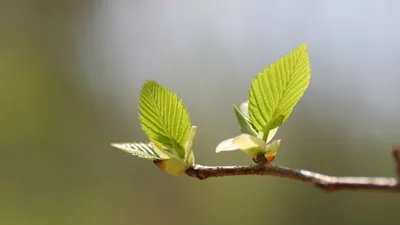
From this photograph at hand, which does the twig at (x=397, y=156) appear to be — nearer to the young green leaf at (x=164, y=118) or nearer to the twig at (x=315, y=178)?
the twig at (x=315, y=178)

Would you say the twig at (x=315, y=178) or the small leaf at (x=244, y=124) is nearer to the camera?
the twig at (x=315, y=178)

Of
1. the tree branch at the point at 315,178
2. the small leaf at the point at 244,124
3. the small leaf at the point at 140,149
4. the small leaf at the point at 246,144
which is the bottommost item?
the tree branch at the point at 315,178

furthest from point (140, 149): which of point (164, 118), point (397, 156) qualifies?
point (397, 156)

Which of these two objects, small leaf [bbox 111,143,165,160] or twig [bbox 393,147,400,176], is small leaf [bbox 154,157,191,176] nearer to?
small leaf [bbox 111,143,165,160]

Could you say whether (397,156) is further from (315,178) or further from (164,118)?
(164,118)

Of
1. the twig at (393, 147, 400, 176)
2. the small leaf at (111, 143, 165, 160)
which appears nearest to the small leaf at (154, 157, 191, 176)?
the small leaf at (111, 143, 165, 160)

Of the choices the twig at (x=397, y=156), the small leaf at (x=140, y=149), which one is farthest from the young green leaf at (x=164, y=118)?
the twig at (x=397, y=156)
